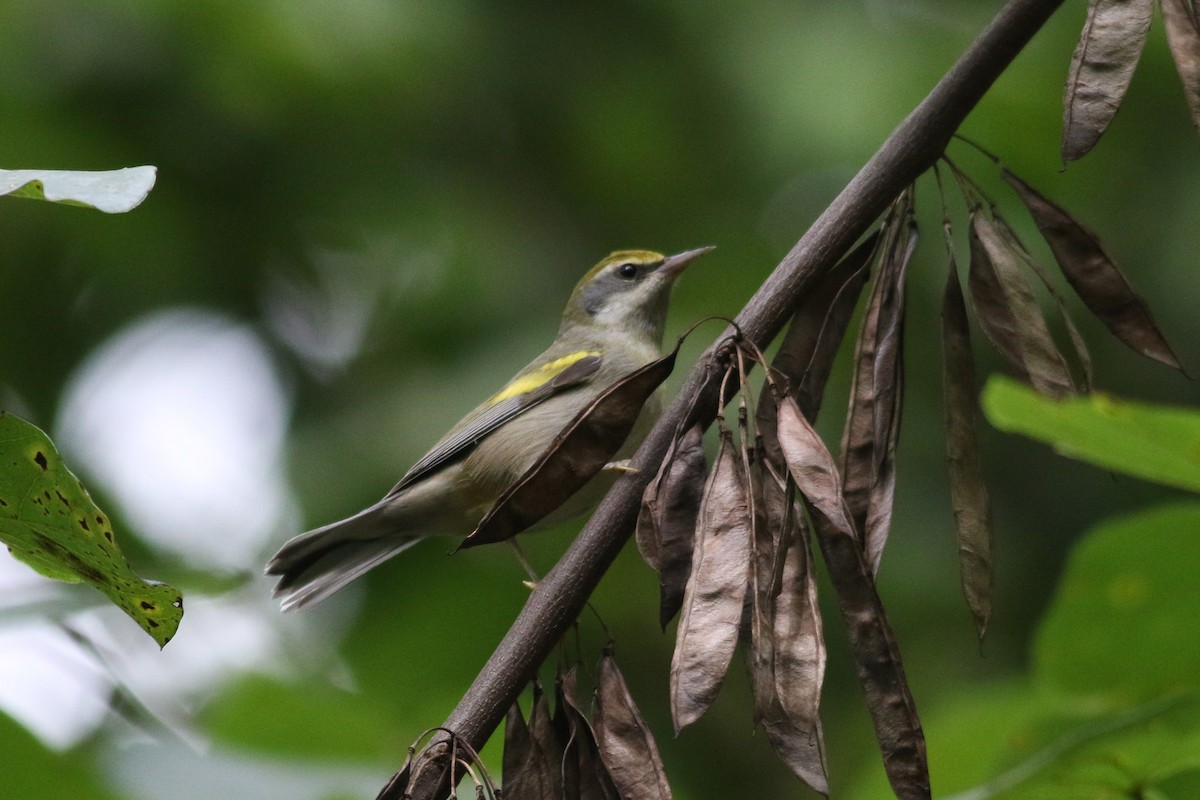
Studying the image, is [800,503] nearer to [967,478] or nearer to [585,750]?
[967,478]

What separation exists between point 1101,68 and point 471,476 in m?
2.96

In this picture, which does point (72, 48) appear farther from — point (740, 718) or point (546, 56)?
point (740, 718)

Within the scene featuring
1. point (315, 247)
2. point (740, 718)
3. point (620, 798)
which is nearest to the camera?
point (620, 798)

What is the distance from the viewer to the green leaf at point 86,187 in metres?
1.51

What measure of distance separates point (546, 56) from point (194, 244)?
225 cm

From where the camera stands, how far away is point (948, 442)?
1978 millimetres

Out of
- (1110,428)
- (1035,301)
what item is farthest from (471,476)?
(1110,428)

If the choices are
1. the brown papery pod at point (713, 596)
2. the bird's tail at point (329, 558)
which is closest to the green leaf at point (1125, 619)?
the brown papery pod at point (713, 596)

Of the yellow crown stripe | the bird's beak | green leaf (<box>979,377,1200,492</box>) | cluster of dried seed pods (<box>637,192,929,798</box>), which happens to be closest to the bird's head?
the bird's beak

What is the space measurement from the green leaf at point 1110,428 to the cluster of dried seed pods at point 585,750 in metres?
0.74

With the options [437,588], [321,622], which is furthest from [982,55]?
[321,622]

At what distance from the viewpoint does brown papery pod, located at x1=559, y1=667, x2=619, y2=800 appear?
1.91m

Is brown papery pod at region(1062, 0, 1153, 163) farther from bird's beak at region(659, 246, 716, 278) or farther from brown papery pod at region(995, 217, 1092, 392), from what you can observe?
bird's beak at region(659, 246, 716, 278)

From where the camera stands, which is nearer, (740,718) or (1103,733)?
(1103,733)
